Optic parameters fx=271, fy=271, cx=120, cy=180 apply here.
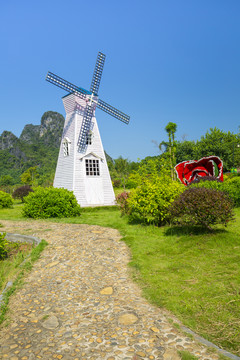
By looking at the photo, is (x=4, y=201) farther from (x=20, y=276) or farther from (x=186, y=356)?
(x=186, y=356)

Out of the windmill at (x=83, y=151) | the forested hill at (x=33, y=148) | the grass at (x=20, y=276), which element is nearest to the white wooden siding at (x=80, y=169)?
the windmill at (x=83, y=151)

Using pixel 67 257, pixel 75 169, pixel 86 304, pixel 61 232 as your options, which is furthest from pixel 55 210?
pixel 86 304

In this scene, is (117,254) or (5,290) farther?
(117,254)

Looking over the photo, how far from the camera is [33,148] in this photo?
328 feet

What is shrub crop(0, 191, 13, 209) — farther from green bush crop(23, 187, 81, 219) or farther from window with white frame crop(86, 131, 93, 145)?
window with white frame crop(86, 131, 93, 145)

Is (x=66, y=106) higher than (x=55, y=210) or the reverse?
higher

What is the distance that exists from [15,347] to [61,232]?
7.03 m

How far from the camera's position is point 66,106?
73.2 feet

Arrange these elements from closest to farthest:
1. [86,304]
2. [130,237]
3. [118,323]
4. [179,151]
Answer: [118,323] → [86,304] → [130,237] → [179,151]

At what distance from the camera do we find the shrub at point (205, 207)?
8.45 meters

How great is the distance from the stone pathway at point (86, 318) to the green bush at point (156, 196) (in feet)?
11.3

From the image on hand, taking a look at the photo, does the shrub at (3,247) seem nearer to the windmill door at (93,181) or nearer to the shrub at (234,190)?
the shrub at (234,190)

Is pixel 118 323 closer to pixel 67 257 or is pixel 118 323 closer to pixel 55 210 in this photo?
pixel 67 257

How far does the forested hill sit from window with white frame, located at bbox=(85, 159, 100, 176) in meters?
49.3
